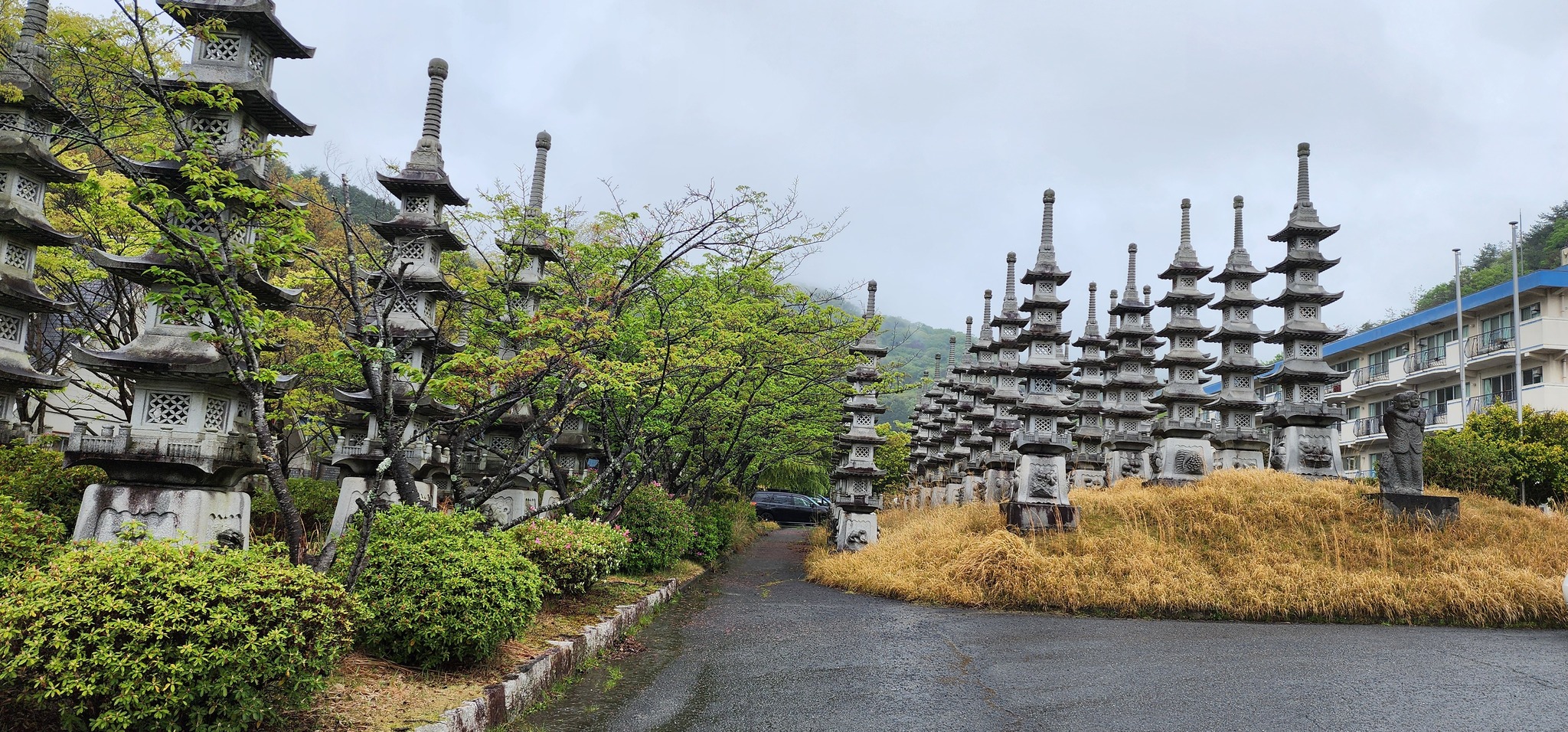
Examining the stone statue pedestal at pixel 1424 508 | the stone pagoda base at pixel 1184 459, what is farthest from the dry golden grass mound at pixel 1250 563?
the stone pagoda base at pixel 1184 459

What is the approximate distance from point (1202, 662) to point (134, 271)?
485 inches

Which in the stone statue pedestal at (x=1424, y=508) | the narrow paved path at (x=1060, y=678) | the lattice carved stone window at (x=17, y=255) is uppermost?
the lattice carved stone window at (x=17, y=255)

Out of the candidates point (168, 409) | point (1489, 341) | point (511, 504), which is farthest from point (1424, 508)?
point (1489, 341)

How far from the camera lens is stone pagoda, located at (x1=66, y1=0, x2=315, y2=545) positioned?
8883 mm

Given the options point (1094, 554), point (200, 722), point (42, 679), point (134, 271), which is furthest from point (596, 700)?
point (1094, 554)

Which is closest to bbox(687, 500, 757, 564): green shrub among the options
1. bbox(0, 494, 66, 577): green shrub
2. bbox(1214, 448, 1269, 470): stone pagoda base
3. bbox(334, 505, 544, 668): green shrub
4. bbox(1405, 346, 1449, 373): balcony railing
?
bbox(334, 505, 544, 668): green shrub

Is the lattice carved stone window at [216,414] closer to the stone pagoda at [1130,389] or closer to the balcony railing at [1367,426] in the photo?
the stone pagoda at [1130,389]

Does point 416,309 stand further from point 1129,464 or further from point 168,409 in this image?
point 1129,464

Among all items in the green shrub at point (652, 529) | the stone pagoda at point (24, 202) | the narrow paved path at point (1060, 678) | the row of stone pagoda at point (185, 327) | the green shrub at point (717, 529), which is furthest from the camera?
the green shrub at point (717, 529)

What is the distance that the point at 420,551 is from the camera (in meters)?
7.20

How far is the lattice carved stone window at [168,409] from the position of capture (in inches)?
367

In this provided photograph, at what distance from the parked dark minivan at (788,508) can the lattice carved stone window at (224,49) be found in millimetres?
37405

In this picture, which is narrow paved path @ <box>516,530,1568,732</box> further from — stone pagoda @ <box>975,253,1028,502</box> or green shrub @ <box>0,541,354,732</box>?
stone pagoda @ <box>975,253,1028,502</box>

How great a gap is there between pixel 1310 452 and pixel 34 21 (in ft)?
90.7
